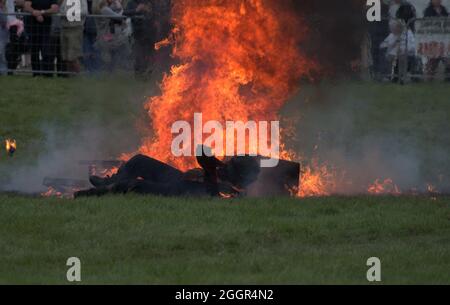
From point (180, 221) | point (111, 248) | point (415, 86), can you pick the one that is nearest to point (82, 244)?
point (111, 248)

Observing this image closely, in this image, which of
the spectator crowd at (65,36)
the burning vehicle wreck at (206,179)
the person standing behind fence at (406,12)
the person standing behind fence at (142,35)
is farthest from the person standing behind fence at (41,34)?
the burning vehicle wreck at (206,179)

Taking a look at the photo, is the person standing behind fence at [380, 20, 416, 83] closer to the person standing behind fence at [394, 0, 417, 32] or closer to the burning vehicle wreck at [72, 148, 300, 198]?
the person standing behind fence at [394, 0, 417, 32]

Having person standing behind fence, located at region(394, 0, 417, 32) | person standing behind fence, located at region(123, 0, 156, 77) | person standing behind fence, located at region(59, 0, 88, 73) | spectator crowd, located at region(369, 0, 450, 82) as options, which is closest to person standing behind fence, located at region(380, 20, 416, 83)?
spectator crowd, located at region(369, 0, 450, 82)

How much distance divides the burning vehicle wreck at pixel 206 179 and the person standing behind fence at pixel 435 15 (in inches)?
409

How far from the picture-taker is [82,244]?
34.0ft

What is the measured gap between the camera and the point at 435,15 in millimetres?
23391

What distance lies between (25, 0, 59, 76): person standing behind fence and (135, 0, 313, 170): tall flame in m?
9.34

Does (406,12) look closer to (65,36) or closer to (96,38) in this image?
(96,38)

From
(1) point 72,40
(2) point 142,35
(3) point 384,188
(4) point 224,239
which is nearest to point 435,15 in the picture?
(2) point 142,35

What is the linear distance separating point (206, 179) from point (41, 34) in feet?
36.4

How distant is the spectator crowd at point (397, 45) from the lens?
72.2 feet

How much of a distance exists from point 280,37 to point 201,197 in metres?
2.38

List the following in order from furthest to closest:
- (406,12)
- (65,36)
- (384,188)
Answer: (406,12), (65,36), (384,188)
